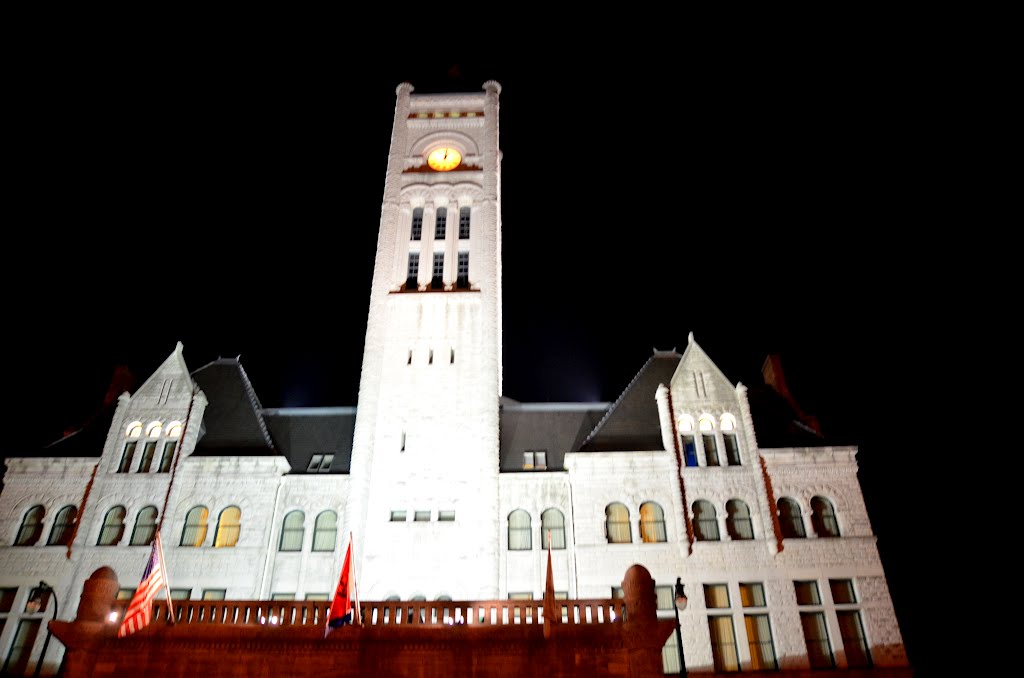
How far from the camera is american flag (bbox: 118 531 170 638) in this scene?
17172mm

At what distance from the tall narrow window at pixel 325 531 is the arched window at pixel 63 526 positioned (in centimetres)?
1021

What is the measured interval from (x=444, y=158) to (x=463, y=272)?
9.67 metres

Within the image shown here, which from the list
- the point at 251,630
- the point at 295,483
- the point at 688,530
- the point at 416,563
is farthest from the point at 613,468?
the point at 251,630

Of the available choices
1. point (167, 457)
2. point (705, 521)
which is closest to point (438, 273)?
point (167, 457)

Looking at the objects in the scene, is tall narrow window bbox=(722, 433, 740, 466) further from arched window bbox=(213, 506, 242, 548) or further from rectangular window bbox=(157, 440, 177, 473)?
rectangular window bbox=(157, 440, 177, 473)

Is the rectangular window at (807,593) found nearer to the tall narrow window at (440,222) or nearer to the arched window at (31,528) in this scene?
the tall narrow window at (440,222)

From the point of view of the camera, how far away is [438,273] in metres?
37.1

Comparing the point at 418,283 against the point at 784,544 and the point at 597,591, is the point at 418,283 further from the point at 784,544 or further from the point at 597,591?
the point at 784,544

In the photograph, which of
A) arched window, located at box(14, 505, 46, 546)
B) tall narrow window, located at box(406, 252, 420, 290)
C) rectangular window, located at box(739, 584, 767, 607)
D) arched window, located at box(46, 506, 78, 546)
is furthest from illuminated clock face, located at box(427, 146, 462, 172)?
rectangular window, located at box(739, 584, 767, 607)

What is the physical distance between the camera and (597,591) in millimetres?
26531

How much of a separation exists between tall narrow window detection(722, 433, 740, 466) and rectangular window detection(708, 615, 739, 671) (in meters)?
6.77

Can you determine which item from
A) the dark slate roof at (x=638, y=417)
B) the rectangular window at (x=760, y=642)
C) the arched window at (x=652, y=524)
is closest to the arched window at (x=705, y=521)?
the arched window at (x=652, y=524)

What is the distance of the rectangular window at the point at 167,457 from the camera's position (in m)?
30.0

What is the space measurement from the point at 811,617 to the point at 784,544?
2.88 meters
